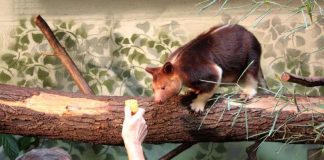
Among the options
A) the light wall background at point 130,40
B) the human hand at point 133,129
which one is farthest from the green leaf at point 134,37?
the human hand at point 133,129

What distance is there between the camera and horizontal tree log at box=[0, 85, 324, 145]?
2.10m

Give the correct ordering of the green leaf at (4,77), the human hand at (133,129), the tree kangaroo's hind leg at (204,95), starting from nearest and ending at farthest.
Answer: the human hand at (133,129) < the tree kangaroo's hind leg at (204,95) < the green leaf at (4,77)

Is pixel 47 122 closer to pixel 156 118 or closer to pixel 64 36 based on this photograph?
pixel 156 118

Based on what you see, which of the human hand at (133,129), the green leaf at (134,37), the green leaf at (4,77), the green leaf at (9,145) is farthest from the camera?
the green leaf at (4,77)

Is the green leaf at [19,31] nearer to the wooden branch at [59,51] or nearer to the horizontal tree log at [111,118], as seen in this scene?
the wooden branch at [59,51]

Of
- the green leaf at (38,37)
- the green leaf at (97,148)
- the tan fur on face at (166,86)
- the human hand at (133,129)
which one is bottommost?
the human hand at (133,129)

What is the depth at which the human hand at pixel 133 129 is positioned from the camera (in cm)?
151

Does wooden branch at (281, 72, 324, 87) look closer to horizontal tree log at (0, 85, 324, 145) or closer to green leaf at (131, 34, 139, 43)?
horizontal tree log at (0, 85, 324, 145)

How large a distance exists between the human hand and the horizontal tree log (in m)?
0.55

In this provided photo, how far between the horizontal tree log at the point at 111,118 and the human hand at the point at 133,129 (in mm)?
547

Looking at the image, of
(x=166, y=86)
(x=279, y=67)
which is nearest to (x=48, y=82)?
(x=166, y=86)

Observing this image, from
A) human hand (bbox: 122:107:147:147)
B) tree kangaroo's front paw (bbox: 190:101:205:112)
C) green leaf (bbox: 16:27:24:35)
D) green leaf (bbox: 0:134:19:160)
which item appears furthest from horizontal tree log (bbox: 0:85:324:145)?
green leaf (bbox: 16:27:24:35)

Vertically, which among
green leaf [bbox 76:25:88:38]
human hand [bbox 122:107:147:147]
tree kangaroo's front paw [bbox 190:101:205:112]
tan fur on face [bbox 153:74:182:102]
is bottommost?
human hand [bbox 122:107:147:147]

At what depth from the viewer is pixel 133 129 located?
5.01ft
